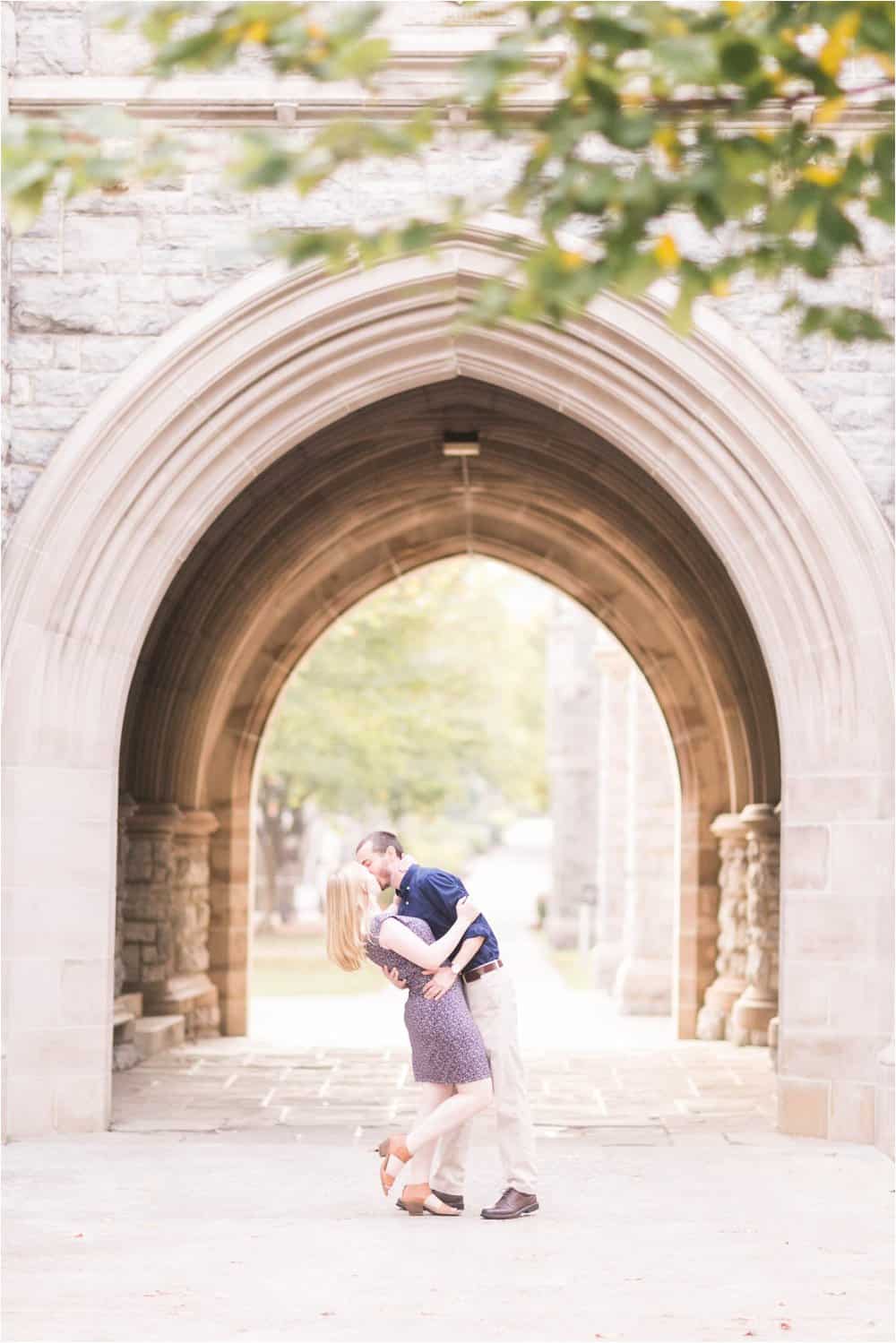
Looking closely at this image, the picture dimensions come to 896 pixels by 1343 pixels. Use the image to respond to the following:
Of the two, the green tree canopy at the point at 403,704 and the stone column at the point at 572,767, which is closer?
the green tree canopy at the point at 403,704

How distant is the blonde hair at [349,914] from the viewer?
6215mm

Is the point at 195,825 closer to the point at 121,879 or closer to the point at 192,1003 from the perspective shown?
the point at 192,1003

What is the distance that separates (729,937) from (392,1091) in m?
4.06

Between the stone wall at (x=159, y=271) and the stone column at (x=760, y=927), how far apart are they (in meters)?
4.58

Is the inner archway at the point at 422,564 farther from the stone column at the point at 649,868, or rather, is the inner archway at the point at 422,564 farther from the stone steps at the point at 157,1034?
the stone column at the point at 649,868

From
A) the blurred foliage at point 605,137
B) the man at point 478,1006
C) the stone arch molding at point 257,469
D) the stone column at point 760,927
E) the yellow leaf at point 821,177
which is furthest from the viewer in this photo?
the stone column at point 760,927

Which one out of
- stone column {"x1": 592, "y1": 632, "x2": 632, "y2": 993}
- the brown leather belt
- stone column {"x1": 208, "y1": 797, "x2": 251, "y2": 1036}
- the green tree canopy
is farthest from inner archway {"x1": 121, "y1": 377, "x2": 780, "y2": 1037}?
the green tree canopy

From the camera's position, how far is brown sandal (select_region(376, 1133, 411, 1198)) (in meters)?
6.21

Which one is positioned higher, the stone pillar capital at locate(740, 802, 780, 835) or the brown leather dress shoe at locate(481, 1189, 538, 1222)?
the stone pillar capital at locate(740, 802, 780, 835)

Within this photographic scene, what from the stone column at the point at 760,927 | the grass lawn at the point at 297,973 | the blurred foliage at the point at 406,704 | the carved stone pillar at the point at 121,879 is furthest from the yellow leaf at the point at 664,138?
the blurred foliage at the point at 406,704

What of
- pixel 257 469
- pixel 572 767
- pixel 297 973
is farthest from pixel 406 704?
pixel 257 469

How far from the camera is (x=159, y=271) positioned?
8.22m

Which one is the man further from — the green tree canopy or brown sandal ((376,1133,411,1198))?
the green tree canopy

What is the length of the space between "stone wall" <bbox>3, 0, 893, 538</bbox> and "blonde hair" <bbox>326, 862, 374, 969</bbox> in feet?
9.14
